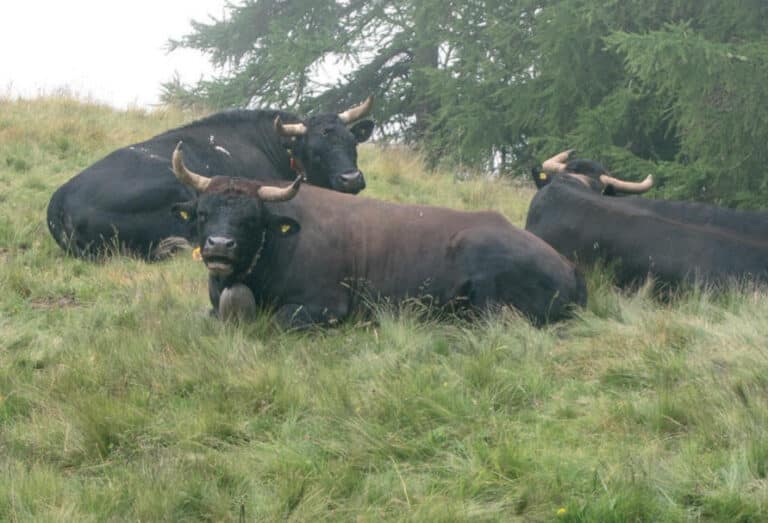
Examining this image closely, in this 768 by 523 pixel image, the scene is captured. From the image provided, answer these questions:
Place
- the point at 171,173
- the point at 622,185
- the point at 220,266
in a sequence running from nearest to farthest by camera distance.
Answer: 1. the point at 220,266
2. the point at 171,173
3. the point at 622,185

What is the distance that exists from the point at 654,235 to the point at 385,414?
4.36 meters

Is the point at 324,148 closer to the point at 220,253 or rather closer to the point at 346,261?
the point at 346,261

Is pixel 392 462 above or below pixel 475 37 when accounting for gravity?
below

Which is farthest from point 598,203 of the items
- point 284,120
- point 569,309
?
point 284,120

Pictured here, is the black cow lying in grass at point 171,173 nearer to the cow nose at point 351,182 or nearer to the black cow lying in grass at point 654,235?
the cow nose at point 351,182

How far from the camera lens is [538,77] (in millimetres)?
18766

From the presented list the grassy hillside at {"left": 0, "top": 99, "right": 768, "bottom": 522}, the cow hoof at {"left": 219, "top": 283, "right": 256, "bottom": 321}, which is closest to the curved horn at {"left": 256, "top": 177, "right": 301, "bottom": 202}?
the cow hoof at {"left": 219, "top": 283, "right": 256, "bottom": 321}

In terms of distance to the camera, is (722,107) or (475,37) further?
(475,37)

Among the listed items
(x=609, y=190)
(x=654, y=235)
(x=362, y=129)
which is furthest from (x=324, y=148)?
(x=654, y=235)

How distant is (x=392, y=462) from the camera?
5484mm

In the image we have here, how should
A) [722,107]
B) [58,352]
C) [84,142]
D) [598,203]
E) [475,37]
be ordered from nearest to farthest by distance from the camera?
[58,352] < [598,203] < [722,107] < [84,142] < [475,37]

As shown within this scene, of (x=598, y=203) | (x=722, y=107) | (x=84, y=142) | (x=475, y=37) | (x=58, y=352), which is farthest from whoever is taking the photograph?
(x=475, y=37)

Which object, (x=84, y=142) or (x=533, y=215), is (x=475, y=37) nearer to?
(x=84, y=142)

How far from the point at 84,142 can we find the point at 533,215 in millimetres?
7797
